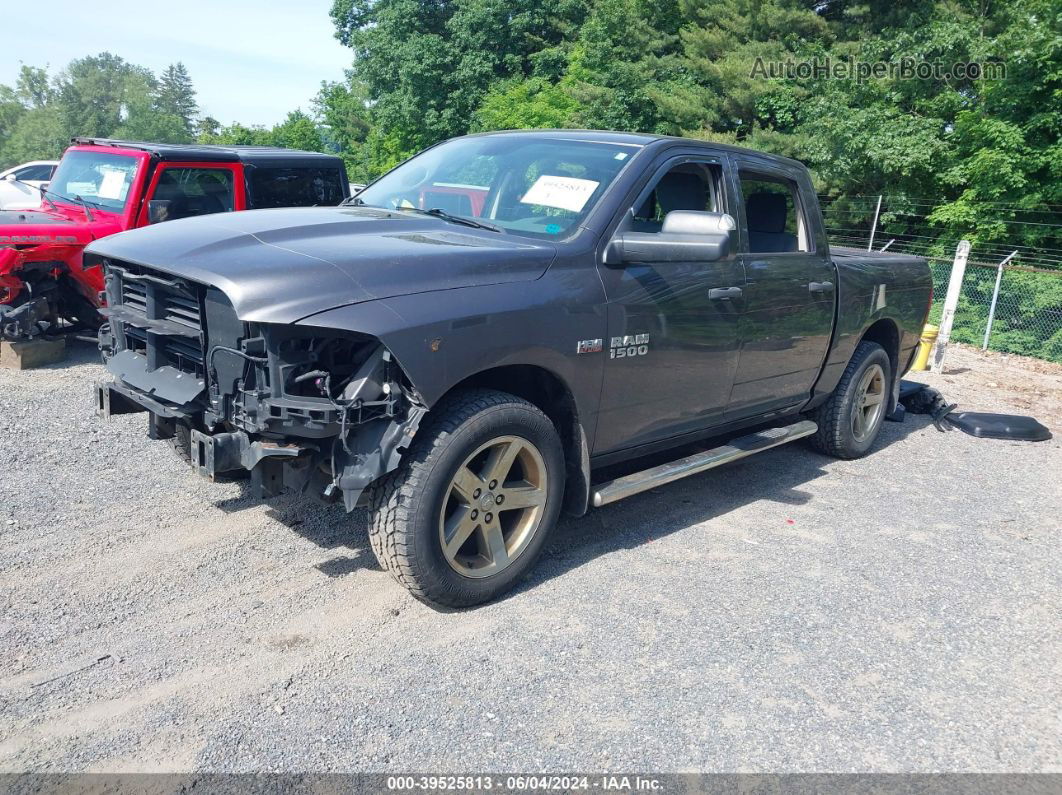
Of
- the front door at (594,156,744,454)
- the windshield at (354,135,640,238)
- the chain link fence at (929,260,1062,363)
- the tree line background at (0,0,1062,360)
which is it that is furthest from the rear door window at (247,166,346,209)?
the tree line background at (0,0,1062,360)

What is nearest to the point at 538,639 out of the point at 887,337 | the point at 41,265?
the point at 887,337

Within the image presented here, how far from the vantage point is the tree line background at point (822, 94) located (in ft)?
50.7

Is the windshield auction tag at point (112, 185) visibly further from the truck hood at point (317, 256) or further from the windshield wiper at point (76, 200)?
the truck hood at point (317, 256)

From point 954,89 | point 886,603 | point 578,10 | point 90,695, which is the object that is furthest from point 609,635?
point 578,10

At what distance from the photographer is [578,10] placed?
34.0m

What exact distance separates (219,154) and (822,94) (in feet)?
50.7

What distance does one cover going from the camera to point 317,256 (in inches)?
130

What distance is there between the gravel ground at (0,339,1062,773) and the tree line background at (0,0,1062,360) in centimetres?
1029

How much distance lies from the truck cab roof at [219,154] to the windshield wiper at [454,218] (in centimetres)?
458

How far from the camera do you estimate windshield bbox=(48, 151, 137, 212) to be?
8.03m

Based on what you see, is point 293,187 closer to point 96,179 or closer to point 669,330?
point 96,179

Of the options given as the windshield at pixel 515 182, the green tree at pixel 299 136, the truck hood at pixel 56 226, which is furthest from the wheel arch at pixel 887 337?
the green tree at pixel 299 136

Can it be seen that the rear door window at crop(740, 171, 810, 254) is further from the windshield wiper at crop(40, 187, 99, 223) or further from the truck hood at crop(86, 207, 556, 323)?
the windshield wiper at crop(40, 187, 99, 223)

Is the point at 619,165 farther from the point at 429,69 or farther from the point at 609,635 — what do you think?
the point at 429,69
